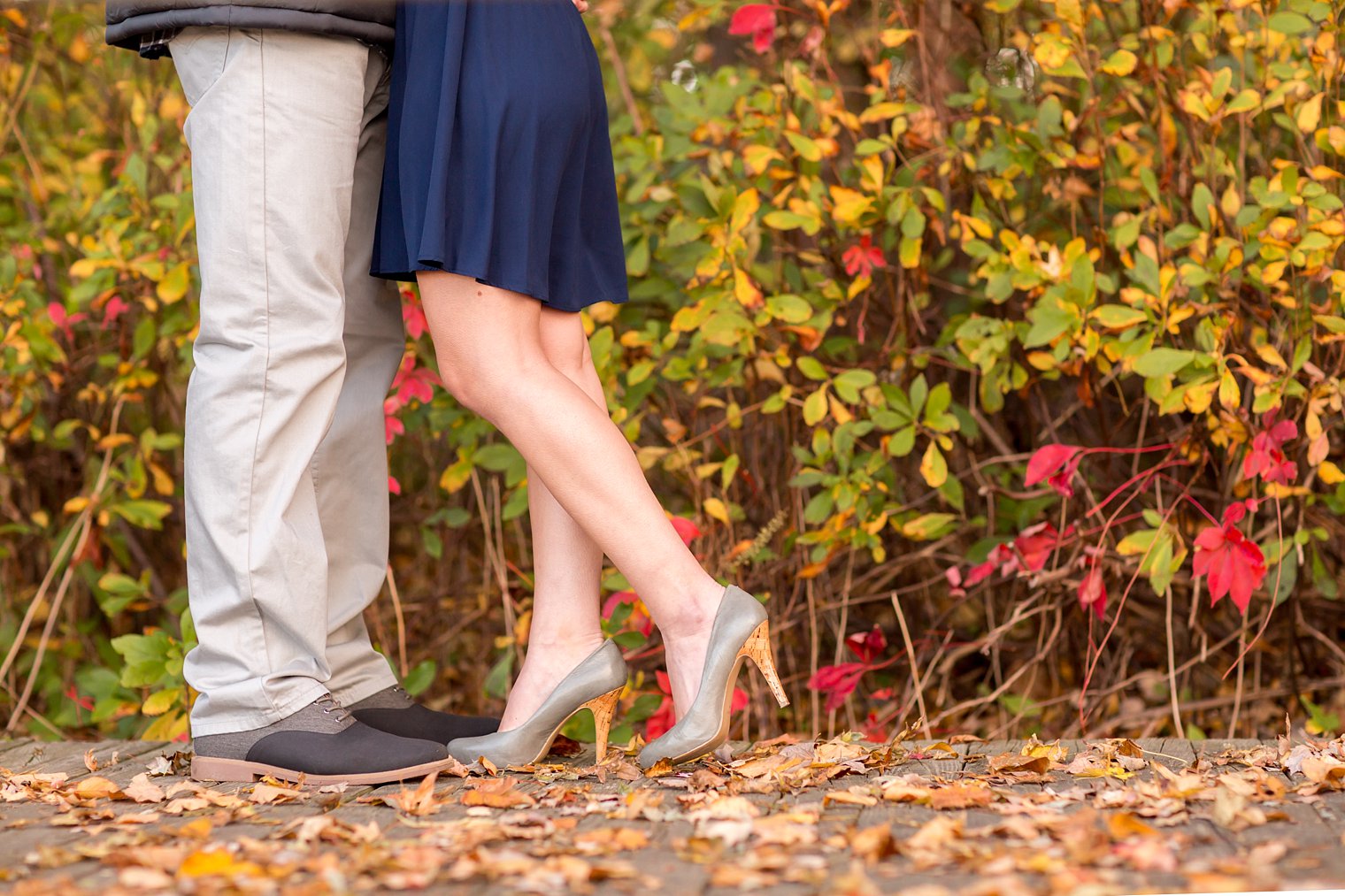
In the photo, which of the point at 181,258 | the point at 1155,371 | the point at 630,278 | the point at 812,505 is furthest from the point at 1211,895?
the point at 181,258

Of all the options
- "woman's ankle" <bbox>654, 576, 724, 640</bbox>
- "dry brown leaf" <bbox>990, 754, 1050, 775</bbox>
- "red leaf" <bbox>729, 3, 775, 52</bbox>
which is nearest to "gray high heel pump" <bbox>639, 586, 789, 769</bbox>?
"woman's ankle" <bbox>654, 576, 724, 640</bbox>

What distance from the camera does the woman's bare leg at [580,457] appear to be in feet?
5.36

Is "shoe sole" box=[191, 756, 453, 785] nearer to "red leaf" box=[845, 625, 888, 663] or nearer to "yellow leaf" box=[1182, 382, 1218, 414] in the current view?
"red leaf" box=[845, 625, 888, 663]

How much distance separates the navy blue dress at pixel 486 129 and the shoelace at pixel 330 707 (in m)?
0.57

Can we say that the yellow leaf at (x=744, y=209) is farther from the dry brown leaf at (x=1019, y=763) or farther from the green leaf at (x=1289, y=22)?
the dry brown leaf at (x=1019, y=763)

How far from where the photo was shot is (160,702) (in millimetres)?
2178

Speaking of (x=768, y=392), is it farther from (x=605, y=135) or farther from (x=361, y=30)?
(x=361, y=30)

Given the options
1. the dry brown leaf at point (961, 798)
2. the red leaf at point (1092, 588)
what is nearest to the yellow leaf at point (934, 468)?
the red leaf at point (1092, 588)

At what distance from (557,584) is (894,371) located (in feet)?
3.01

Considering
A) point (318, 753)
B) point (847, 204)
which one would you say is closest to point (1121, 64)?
point (847, 204)

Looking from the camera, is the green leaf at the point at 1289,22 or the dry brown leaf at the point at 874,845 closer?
the dry brown leaf at the point at 874,845

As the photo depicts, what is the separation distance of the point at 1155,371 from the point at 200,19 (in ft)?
4.73

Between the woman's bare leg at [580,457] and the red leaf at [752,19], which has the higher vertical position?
the red leaf at [752,19]

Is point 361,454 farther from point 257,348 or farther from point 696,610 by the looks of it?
point 696,610
